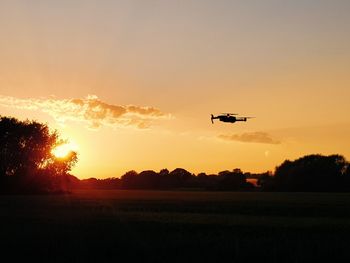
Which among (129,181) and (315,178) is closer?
(315,178)

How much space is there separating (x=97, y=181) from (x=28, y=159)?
93117 mm

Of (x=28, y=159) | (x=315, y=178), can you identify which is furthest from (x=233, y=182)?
(x=28, y=159)

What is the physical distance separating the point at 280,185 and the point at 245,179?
2175cm

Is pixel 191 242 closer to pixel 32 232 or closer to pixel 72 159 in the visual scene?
pixel 32 232

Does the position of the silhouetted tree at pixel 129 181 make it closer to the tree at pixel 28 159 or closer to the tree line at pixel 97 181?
the tree line at pixel 97 181

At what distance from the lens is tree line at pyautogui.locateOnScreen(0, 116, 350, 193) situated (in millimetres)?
103438

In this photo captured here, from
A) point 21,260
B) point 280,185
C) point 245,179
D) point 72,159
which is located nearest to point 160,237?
point 21,260

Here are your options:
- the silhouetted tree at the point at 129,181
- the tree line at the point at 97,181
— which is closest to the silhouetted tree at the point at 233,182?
the tree line at the point at 97,181

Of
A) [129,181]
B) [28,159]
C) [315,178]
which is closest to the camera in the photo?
[28,159]

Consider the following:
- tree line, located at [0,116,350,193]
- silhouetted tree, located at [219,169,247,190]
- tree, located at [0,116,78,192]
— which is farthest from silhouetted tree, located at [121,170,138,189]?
tree, located at [0,116,78,192]

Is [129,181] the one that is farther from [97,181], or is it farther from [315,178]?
[315,178]

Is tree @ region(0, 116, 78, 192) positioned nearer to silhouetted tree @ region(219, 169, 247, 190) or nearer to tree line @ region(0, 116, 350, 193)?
tree line @ region(0, 116, 350, 193)

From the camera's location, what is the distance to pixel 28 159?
106 metres

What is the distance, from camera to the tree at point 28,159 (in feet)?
334
